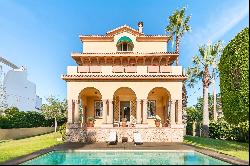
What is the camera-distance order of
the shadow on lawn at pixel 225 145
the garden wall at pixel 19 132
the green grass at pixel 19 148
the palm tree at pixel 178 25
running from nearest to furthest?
the green grass at pixel 19 148, the shadow on lawn at pixel 225 145, the garden wall at pixel 19 132, the palm tree at pixel 178 25

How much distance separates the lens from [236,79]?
2283 cm

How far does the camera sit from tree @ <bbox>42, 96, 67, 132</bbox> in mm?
51844

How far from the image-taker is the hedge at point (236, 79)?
70.4 ft

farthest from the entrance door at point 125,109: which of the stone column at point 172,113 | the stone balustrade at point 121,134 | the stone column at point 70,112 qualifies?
the stone column at point 70,112

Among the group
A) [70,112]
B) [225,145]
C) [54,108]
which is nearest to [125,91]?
[70,112]

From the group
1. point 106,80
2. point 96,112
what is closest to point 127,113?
point 96,112

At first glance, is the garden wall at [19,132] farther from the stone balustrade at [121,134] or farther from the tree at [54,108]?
the stone balustrade at [121,134]

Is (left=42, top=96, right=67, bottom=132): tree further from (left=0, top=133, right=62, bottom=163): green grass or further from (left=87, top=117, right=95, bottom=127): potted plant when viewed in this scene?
(left=0, top=133, right=62, bottom=163): green grass

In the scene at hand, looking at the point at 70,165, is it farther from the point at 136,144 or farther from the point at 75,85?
the point at 75,85

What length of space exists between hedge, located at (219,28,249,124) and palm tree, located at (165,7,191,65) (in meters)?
21.3

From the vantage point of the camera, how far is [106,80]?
31.0 meters

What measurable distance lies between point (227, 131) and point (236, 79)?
15.1 m

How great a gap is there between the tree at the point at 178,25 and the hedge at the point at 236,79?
2128 cm

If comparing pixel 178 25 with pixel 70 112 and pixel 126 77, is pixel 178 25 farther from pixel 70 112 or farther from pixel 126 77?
pixel 70 112
